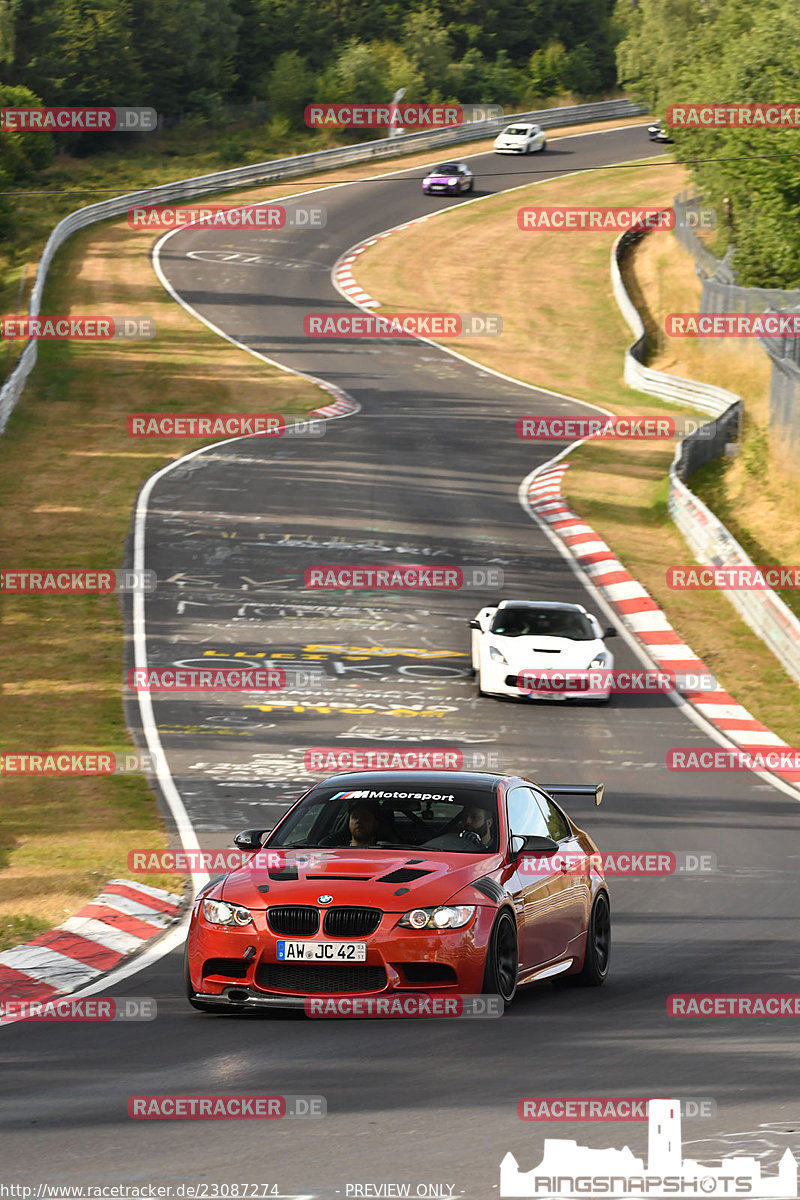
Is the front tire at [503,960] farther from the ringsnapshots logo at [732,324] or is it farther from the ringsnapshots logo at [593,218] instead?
the ringsnapshots logo at [593,218]

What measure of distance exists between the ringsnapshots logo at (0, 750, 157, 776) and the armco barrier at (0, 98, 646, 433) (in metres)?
32.8

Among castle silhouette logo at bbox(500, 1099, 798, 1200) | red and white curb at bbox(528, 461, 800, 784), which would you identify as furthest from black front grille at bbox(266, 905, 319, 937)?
red and white curb at bbox(528, 461, 800, 784)

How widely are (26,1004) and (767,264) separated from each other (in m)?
43.8

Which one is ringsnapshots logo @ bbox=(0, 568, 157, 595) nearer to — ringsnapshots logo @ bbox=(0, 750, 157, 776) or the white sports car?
the white sports car

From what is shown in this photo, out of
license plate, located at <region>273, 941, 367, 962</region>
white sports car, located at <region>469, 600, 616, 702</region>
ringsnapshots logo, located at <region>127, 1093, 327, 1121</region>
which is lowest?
white sports car, located at <region>469, 600, 616, 702</region>

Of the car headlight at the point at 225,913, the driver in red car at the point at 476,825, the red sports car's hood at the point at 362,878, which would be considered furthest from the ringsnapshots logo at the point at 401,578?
the car headlight at the point at 225,913

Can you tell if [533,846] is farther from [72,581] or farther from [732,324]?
[732,324]

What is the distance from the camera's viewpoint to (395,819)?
35.8ft

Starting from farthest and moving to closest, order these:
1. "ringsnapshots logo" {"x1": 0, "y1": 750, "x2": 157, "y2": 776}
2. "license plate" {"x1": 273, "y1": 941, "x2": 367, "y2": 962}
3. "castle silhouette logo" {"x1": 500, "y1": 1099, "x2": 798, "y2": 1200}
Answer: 1. "ringsnapshots logo" {"x1": 0, "y1": 750, "x2": 157, "y2": 776}
2. "license plate" {"x1": 273, "y1": 941, "x2": 367, "y2": 962}
3. "castle silhouette logo" {"x1": 500, "y1": 1099, "x2": 798, "y2": 1200}

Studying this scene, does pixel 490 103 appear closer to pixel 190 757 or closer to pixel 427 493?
pixel 427 493

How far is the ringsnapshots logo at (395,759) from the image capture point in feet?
65.6

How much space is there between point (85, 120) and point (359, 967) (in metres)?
72.3

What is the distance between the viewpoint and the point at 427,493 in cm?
3672

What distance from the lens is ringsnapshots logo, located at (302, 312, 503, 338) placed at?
54.7 metres
